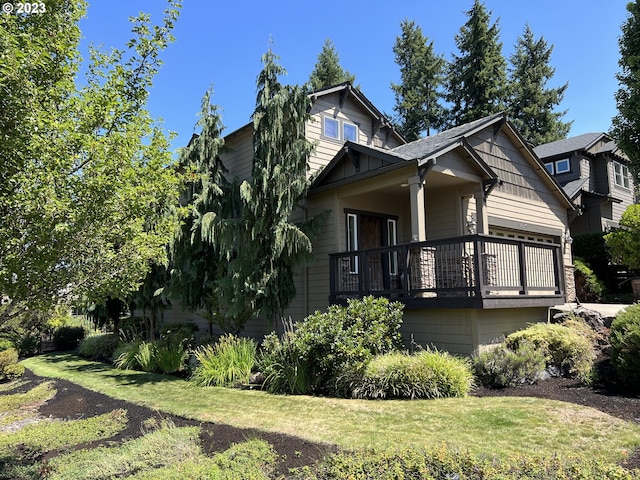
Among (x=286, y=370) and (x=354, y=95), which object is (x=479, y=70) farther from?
(x=286, y=370)

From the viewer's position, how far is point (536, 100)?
36.0m

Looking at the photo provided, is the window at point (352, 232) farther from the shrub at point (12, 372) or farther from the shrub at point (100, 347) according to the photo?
the shrub at point (12, 372)

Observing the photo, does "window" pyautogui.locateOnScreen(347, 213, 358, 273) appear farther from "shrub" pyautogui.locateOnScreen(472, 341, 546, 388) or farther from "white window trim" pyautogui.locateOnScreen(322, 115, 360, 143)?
"shrub" pyautogui.locateOnScreen(472, 341, 546, 388)

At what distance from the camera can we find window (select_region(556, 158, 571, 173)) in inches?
992

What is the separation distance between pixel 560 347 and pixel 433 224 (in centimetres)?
527

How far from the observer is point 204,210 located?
12289 mm

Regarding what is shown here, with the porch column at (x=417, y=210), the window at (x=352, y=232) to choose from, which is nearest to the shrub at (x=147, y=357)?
the window at (x=352, y=232)

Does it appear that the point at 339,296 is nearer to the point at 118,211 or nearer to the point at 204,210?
the point at 204,210

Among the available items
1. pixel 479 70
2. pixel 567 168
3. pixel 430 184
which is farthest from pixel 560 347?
pixel 479 70

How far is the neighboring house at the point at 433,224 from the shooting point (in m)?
9.08

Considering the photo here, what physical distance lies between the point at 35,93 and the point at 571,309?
11428 millimetres

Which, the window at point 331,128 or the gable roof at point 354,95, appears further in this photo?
the window at point 331,128

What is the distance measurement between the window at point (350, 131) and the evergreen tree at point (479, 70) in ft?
75.8

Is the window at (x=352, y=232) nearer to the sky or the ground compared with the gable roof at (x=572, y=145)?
nearer to the ground
